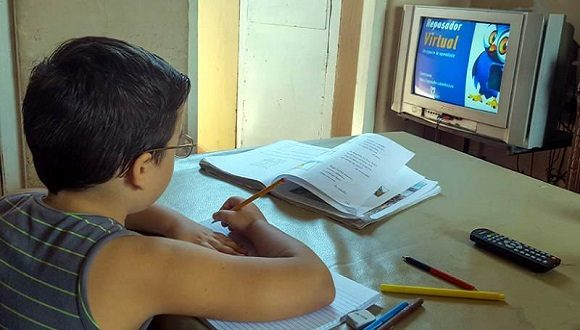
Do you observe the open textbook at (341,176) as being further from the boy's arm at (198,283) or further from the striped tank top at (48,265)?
the striped tank top at (48,265)

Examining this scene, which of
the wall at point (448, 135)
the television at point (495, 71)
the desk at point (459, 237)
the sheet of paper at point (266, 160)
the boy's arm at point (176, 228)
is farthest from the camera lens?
the wall at point (448, 135)

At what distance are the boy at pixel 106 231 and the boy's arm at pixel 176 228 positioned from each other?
162 mm

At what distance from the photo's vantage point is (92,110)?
0.65m

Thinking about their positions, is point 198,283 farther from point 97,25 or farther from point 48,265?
point 97,25

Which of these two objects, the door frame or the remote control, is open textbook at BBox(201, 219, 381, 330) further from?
the door frame

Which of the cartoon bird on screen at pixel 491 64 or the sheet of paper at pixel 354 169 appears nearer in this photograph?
the sheet of paper at pixel 354 169

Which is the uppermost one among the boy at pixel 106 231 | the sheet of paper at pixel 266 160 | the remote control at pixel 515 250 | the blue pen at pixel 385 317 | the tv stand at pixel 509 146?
the boy at pixel 106 231

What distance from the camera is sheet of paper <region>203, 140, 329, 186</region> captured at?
3.99 feet

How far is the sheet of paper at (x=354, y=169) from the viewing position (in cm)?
111

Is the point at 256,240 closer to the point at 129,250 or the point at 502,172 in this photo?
the point at 129,250

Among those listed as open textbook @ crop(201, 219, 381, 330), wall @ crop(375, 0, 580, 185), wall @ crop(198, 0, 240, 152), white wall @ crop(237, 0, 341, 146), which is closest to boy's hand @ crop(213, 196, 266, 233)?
open textbook @ crop(201, 219, 381, 330)

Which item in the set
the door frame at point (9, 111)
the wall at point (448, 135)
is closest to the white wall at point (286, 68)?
the wall at point (448, 135)

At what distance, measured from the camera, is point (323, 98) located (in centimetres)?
339

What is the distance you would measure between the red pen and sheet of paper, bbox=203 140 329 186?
14.5 inches
